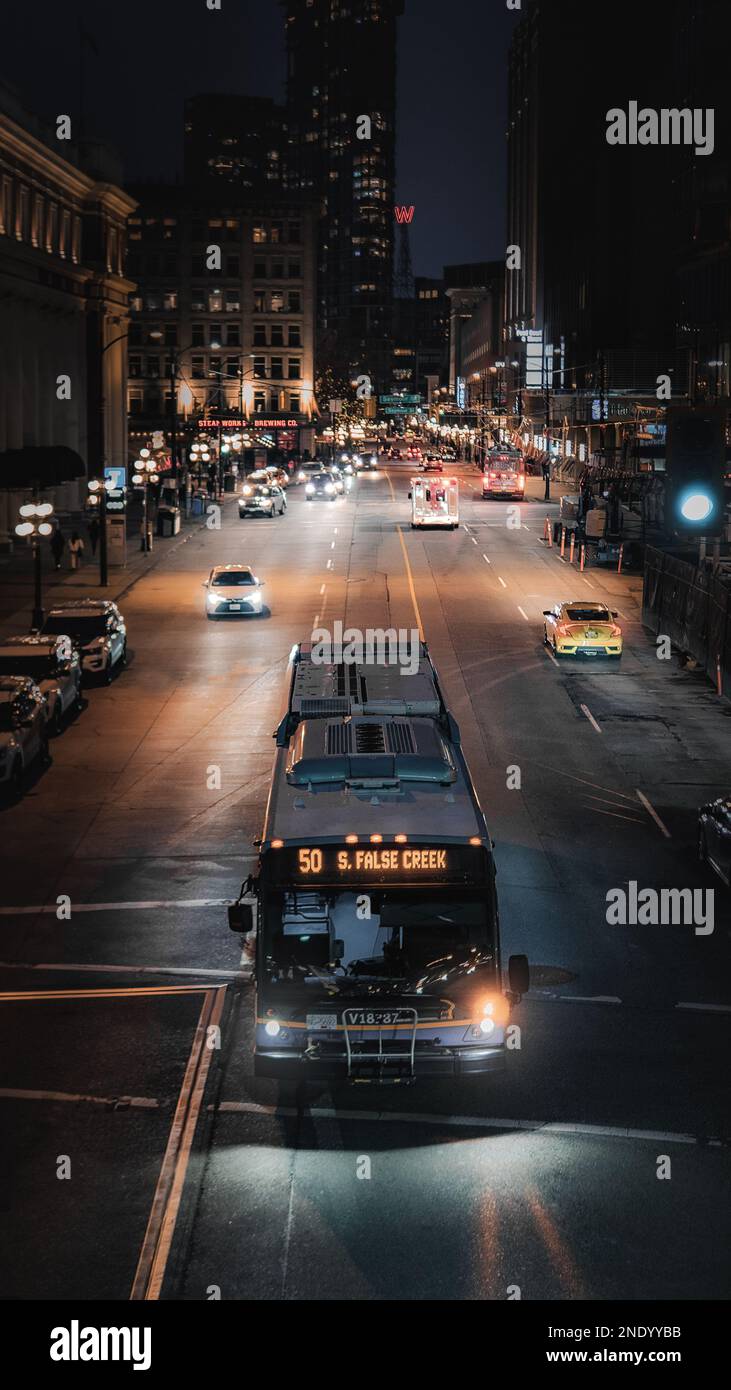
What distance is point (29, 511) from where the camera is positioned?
43.7 metres

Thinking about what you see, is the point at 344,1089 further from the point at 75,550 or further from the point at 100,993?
the point at 75,550

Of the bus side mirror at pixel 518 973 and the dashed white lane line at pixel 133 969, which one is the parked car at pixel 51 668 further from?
the bus side mirror at pixel 518 973

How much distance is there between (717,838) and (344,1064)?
29.2ft

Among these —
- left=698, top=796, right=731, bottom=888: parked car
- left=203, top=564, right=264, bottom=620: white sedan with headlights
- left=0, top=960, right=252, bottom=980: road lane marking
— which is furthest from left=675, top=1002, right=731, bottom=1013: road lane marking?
left=203, top=564, right=264, bottom=620: white sedan with headlights

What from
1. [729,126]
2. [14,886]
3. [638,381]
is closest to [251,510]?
[729,126]

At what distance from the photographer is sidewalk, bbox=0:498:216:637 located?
4628 cm

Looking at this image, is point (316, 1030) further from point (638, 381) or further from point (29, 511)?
point (638, 381)

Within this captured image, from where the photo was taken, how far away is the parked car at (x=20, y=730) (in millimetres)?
24531

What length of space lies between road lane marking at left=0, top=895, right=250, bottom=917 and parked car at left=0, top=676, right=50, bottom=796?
19.2ft

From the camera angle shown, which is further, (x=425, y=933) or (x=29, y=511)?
(x=29, y=511)

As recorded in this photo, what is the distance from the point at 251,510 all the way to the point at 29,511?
3949 centimetres

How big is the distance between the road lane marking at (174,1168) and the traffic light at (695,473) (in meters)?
6.34

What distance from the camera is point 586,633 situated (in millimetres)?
38594

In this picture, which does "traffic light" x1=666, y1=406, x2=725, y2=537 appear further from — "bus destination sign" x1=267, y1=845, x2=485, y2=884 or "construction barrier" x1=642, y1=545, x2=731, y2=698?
"construction barrier" x1=642, y1=545, x2=731, y2=698
